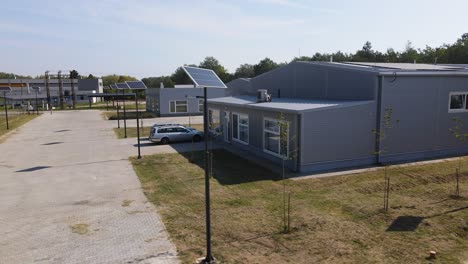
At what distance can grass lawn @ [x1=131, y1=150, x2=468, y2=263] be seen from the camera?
8375 millimetres

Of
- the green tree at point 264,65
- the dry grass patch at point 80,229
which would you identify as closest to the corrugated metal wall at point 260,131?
the dry grass patch at point 80,229

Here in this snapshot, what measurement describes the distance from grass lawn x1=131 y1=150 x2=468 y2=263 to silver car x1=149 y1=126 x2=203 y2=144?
9061 mm

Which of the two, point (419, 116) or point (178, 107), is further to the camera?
point (178, 107)

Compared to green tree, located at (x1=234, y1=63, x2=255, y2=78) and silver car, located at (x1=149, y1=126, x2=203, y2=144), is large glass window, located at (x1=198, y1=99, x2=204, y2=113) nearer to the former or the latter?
silver car, located at (x1=149, y1=126, x2=203, y2=144)

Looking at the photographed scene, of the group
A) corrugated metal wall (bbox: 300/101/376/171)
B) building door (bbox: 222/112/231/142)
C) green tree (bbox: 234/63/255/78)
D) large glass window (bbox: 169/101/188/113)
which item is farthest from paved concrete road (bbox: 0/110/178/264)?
green tree (bbox: 234/63/255/78)

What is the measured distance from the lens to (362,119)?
16766 millimetres

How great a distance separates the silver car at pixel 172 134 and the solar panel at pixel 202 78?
15509 mm

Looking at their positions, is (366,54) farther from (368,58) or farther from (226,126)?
(226,126)

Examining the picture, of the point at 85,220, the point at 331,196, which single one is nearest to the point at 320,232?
the point at 331,196

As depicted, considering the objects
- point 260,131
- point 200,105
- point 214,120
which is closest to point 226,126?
point 214,120

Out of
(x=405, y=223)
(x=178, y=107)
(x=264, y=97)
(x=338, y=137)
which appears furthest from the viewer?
(x=178, y=107)

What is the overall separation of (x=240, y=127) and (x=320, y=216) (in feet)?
40.0

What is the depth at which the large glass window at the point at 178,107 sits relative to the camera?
1923 inches

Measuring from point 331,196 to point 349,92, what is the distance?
304 inches
